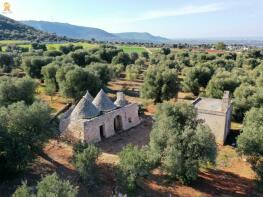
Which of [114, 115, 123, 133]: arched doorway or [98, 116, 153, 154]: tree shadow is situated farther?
[114, 115, 123, 133]: arched doorway

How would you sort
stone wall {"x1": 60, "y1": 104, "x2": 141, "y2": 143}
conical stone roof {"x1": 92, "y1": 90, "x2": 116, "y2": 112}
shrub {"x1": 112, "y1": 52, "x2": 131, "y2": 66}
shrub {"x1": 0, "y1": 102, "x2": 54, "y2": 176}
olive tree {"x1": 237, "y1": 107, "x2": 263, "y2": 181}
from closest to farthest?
shrub {"x1": 0, "y1": 102, "x2": 54, "y2": 176} → olive tree {"x1": 237, "y1": 107, "x2": 263, "y2": 181} → stone wall {"x1": 60, "y1": 104, "x2": 141, "y2": 143} → conical stone roof {"x1": 92, "y1": 90, "x2": 116, "y2": 112} → shrub {"x1": 112, "y1": 52, "x2": 131, "y2": 66}

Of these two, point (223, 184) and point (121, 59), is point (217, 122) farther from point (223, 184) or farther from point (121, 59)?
point (121, 59)

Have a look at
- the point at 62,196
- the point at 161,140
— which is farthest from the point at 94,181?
the point at 62,196

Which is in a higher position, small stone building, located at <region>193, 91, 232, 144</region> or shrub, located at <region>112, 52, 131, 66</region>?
shrub, located at <region>112, 52, 131, 66</region>

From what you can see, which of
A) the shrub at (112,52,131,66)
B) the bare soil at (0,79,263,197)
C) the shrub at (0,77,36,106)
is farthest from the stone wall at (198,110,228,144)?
the shrub at (112,52,131,66)

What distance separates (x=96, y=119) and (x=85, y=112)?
Result: 1514 mm

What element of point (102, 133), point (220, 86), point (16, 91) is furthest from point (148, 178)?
point (220, 86)

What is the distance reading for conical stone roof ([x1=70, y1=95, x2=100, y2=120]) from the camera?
31.5 m

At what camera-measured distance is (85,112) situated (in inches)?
1246

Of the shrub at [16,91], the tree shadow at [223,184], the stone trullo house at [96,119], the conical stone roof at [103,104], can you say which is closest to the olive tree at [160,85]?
the stone trullo house at [96,119]

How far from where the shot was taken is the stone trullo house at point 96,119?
30628 mm

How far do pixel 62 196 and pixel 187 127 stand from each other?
1175 centimetres

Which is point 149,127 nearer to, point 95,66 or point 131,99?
point 131,99

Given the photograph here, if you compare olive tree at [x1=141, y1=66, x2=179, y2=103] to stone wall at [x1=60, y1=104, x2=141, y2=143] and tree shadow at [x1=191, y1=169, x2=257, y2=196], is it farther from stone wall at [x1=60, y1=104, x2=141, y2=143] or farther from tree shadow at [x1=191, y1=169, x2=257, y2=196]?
tree shadow at [x1=191, y1=169, x2=257, y2=196]
